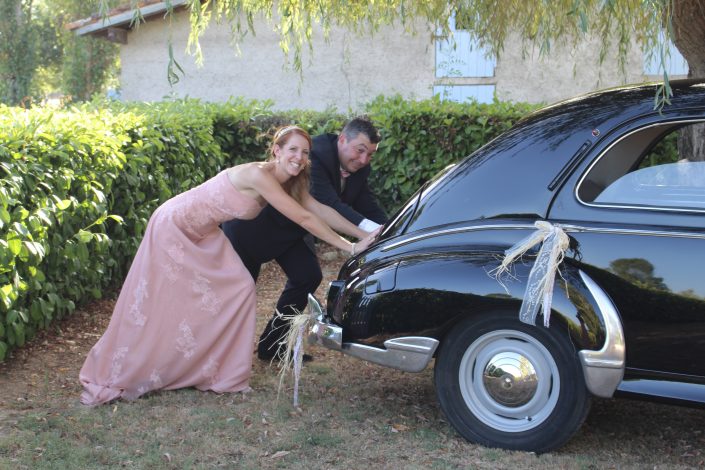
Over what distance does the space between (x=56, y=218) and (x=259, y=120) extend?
13.6ft

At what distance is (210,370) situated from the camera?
17.3 feet

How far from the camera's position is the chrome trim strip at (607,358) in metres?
3.97

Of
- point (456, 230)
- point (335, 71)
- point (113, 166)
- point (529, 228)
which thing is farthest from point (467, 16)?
point (335, 71)

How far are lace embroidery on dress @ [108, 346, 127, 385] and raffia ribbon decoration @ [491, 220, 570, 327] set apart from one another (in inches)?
89.4

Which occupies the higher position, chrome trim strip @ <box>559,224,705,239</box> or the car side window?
the car side window

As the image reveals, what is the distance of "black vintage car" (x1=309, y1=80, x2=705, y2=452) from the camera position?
3955 millimetres

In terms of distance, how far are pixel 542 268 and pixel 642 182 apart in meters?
0.61

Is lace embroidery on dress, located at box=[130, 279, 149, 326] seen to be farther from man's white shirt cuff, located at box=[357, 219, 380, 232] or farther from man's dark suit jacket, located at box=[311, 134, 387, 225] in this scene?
man's white shirt cuff, located at box=[357, 219, 380, 232]

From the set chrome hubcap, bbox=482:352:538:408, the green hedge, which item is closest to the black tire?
chrome hubcap, bbox=482:352:538:408

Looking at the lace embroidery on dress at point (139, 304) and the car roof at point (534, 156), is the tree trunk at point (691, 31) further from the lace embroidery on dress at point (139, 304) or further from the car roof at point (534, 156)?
the lace embroidery on dress at point (139, 304)

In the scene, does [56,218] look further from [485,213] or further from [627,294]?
[627,294]

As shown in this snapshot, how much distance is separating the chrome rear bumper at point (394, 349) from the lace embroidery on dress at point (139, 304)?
114cm

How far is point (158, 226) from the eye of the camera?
207 inches

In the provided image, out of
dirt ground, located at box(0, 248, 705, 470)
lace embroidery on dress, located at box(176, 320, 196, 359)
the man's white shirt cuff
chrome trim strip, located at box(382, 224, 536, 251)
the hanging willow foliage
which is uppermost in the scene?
the hanging willow foliage
